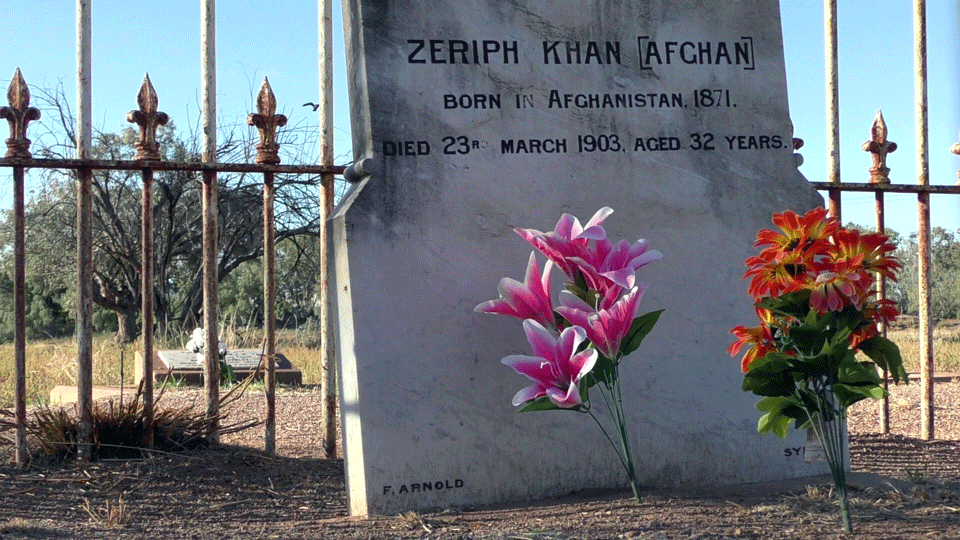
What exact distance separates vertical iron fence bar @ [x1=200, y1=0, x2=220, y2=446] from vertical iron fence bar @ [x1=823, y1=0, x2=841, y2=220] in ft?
10.7

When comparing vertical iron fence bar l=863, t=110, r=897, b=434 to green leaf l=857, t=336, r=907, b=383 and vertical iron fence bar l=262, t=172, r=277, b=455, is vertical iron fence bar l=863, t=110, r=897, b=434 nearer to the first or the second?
green leaf l=857, t=336, r=907, b=383

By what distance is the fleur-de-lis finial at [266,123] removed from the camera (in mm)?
4785

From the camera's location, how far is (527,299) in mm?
3500

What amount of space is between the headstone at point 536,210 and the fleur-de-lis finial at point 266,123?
3.17 ft

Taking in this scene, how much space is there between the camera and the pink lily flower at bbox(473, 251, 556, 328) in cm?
350

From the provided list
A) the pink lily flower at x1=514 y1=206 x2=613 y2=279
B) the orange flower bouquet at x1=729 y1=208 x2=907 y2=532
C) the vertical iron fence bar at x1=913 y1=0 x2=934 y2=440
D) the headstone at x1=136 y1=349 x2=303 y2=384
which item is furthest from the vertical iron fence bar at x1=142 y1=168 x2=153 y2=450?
the vertical iron fence bar at x1=913 y1=0 x2=934 y2=440

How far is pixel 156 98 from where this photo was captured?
4.75 metres

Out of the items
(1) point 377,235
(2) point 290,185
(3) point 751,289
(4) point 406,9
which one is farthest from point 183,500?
(2) point 290,185

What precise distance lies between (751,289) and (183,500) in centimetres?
258

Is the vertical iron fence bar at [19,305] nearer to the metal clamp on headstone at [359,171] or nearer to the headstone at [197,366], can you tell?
the metal clamp on headstone at [359,171]

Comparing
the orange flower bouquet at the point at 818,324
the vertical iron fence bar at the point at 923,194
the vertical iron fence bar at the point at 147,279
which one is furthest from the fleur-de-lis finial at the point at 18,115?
the vertical iron fence bar at the point at 923,194

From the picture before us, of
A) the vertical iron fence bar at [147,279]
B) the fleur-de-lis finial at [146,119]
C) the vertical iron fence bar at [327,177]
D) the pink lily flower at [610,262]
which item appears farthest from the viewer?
the vertical iron fence bar at [327,177]

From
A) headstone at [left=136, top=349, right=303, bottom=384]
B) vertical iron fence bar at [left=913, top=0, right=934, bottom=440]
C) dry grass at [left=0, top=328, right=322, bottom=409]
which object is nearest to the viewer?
vertical iron fence bar at [left=913, top=0, right=934, bottom=440]

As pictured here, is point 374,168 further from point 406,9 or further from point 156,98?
point 156,98
